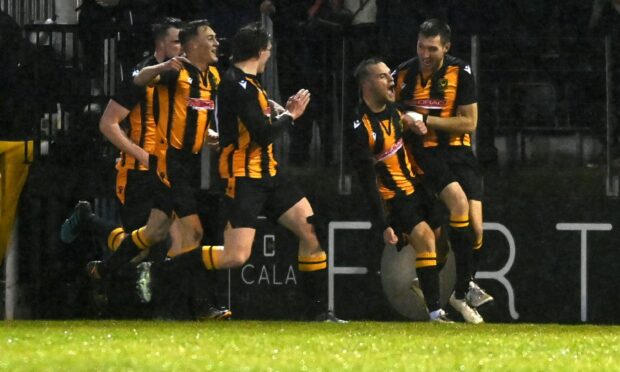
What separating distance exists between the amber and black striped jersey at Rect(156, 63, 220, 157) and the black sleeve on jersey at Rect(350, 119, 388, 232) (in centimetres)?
101

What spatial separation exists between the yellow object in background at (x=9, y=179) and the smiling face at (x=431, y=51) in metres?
2.82

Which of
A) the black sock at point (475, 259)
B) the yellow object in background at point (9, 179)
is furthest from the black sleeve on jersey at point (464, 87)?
the yellow object in background at point (9, 179)

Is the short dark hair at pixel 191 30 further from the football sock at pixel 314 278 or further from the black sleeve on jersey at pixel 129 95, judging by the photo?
the football sock at pixel 314 278

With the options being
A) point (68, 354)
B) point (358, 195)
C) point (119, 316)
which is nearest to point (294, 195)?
point (358, 195)

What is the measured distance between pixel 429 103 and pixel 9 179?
2990 mm

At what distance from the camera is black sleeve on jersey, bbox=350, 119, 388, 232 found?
35.8ft

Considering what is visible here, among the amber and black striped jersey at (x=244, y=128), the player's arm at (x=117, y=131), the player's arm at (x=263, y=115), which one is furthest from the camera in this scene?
the player's arm at (x=117, y=131)

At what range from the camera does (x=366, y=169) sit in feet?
35.9

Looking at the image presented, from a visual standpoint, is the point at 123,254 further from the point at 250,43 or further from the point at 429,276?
the point at 429,276

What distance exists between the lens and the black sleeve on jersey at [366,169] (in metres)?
10.9

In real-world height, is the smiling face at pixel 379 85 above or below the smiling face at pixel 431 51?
below

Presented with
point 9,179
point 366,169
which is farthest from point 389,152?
point 9,179

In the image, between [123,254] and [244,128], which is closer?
[244,128]

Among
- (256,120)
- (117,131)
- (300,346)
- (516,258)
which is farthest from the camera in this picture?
A: (516,258)
